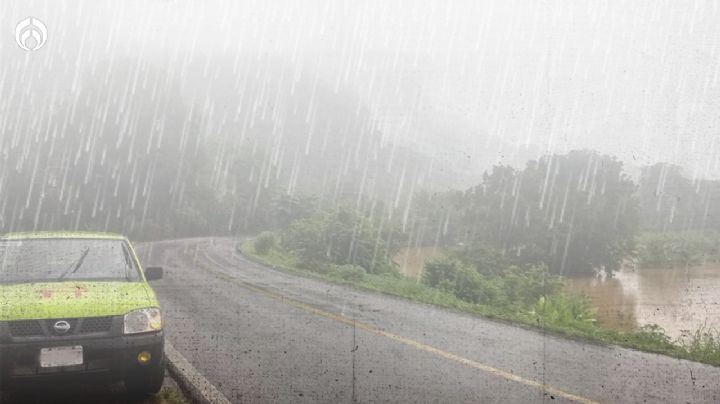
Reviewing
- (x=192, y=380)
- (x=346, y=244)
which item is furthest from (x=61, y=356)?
(x=346, y=244)

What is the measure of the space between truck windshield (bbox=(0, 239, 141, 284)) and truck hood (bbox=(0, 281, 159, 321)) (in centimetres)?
26

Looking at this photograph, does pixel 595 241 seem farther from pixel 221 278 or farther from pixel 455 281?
pixel 221 278

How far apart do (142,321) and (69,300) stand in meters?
0.65

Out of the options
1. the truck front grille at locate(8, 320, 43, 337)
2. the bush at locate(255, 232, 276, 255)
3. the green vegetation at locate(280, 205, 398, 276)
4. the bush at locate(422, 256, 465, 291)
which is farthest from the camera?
the bush at locate(255, 232, 276, 255)

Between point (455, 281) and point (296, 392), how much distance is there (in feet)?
51.7

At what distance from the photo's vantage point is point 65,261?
248 inches

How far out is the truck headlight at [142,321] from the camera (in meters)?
5.22

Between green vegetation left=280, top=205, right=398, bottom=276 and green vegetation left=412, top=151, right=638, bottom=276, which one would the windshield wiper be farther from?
green vegetation left=412, top=151, right=638, bottom=276

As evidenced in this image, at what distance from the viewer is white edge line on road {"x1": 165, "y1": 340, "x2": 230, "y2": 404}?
537cm

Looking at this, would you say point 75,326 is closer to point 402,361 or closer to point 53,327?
point 53,327

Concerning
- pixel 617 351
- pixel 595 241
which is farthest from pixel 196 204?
pixel 617 351

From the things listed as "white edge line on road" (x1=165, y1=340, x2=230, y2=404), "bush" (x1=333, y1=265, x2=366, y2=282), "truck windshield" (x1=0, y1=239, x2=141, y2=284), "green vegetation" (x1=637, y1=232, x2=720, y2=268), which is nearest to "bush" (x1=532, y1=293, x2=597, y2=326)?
"white edge line on road" (x1=165, y1=340, x2=230, y2=404)

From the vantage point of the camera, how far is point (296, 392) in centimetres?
584

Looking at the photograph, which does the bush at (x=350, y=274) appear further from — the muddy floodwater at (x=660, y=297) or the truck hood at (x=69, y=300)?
the truck hood at (x=69, y=300)
